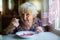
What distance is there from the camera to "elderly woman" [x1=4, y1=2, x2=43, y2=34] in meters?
0.94

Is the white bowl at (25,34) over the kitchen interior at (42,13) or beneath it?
beneath

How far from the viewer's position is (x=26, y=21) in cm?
96

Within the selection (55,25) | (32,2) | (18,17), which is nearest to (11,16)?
(18,17)

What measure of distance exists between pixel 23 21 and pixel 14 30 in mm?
101

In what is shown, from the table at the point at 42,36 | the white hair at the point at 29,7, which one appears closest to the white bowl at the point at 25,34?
the table at the point at 42,36

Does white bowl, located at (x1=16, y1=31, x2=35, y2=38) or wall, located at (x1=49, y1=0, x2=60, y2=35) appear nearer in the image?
white bowl, located at (x1=16, y1=31, x2=35, y2=38)

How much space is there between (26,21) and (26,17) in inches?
1.4

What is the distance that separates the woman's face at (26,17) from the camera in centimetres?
94

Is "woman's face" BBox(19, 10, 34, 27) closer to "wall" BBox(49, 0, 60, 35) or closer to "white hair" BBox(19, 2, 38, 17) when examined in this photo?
"white hair" BBox(19, 2, 38, 17)

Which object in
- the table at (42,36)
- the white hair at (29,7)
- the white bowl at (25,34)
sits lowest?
the table at (42,36)

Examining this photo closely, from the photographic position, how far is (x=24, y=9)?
0.94m

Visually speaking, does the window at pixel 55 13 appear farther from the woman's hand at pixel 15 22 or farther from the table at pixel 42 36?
the woman's hand at pixel 15 22

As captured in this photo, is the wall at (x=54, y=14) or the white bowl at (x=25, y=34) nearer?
the white bowl at (x=25, y=34)

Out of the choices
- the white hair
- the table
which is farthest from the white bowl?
the white hair
